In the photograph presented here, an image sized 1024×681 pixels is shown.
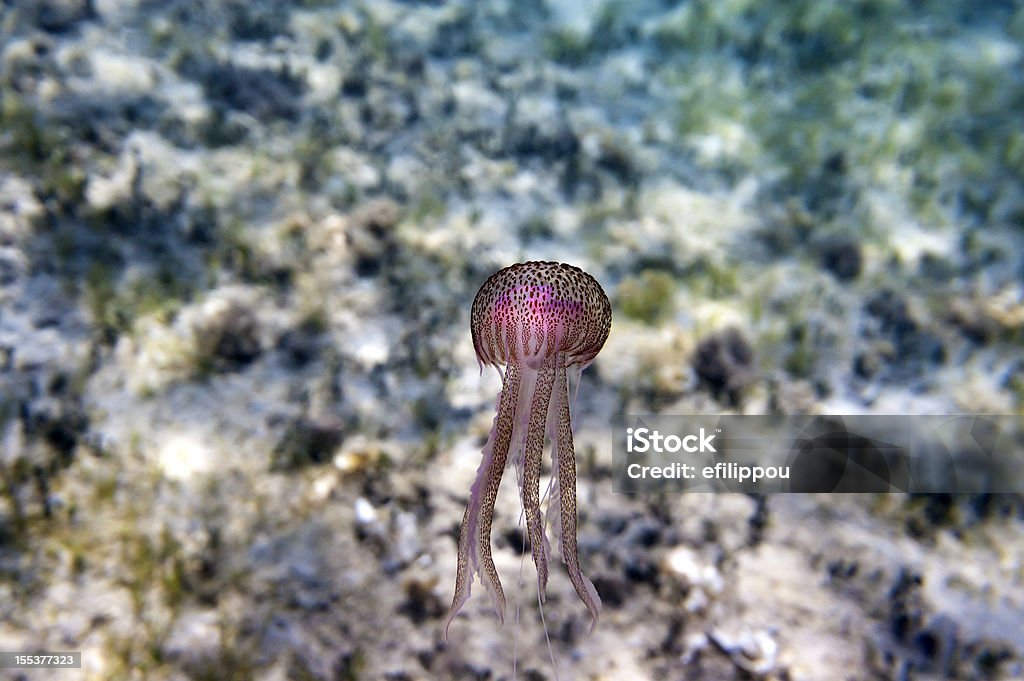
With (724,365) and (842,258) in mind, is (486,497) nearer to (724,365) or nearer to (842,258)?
(724,365)

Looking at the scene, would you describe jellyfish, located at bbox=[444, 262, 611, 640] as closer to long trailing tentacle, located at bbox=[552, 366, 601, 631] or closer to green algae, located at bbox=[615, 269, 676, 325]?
long trailing tentacle, located at bbox=[552, 366, 601, 631]

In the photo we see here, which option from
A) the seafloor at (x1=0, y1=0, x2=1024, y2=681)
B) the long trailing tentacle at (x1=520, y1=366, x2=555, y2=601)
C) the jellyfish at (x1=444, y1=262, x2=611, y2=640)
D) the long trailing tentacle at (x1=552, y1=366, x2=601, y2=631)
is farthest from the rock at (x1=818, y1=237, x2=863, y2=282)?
the long trailing tentacle at (x1=520, y1=366, x2=555, y2=601)

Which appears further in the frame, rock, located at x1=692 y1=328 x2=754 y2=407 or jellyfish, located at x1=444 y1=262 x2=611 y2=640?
rock, located at x1=692 y1=328 x2=754 y2=407

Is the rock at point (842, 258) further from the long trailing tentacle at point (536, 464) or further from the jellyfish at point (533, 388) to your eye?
the long trailing tentacle at point (536, 464)

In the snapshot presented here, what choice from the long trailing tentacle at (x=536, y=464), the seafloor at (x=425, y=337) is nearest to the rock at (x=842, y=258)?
the seafloor at (x=425, y=337)

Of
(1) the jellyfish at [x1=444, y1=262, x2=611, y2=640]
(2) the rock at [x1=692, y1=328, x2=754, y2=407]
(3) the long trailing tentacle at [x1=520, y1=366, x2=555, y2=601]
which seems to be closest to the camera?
(1) the jellyfish at [x1=444, y1=262, x2=611, y2=640]

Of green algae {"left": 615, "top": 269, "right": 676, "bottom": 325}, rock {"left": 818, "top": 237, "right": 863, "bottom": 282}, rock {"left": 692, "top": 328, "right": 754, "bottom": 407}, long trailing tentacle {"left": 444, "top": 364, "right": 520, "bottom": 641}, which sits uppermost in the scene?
rock {"left": 818, "top": 237, "right": 863, "bottom": 282}
